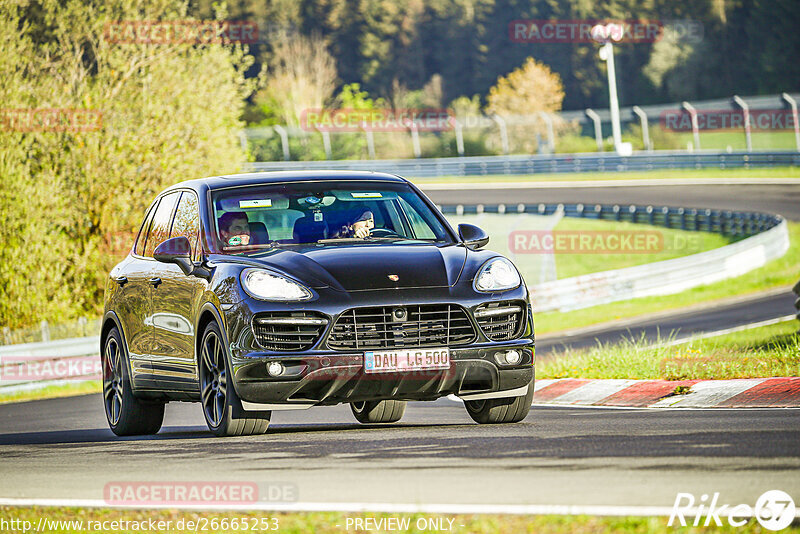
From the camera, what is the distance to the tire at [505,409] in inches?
365

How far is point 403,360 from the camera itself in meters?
A: 8.23

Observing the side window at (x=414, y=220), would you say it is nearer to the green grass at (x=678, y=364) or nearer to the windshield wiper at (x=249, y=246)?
the windshield wiper at (x=249, y=246)

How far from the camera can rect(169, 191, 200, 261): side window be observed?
9.55 meters

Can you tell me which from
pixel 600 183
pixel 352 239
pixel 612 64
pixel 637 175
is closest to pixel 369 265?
pixel 352 239

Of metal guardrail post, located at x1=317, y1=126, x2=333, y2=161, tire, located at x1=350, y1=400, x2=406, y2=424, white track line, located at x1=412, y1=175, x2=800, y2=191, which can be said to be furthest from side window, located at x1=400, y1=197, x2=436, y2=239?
metal guardrail post, located at x1=317, y1=126, x2=333, y2=161

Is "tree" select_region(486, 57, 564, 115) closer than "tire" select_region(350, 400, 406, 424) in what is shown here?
No

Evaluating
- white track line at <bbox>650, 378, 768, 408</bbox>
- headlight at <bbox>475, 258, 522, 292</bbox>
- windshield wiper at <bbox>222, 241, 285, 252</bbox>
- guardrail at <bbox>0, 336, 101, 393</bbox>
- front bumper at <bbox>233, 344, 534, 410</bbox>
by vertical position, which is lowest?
guardrail at <bbox>0, 336, 101, 393</bbox>

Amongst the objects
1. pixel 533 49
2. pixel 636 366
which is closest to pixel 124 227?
pixel 636 366

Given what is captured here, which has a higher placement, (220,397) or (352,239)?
(352,239)

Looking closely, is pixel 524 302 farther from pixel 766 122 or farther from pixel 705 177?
pixel 766 122

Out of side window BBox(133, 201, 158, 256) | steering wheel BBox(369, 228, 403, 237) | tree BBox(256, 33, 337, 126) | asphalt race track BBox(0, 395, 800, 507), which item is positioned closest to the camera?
asphalt race track BBox(0, 395, 800, 507)

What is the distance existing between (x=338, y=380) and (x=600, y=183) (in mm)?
49555

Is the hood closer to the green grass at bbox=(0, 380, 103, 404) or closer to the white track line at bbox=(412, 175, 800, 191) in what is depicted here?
the green grass at bbox=(0, 380, 103, 404)

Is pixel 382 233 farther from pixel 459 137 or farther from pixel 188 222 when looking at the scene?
pixel 459 137
